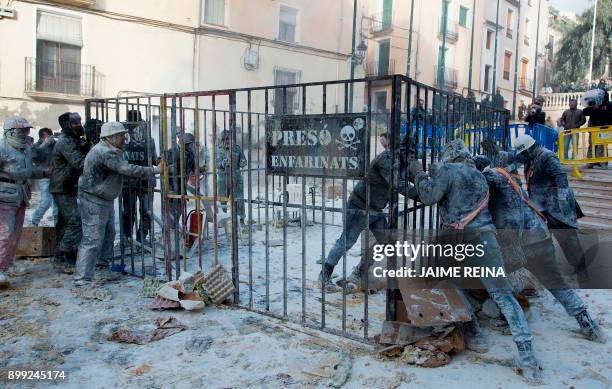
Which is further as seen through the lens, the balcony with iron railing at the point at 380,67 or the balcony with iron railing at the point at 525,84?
the balcony with iron railing at the point at 525,84

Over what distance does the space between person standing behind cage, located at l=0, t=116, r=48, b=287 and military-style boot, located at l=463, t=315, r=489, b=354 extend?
16.4ft

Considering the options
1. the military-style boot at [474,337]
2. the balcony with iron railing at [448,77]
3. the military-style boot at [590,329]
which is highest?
the balcony with iron railing at [448,77]

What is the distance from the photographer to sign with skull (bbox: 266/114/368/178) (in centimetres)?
389

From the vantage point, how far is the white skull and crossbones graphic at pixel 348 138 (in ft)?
12.8

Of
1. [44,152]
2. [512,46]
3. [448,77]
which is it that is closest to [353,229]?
[44,152]

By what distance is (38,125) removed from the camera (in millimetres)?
13672

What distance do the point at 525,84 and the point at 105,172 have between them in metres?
36.1

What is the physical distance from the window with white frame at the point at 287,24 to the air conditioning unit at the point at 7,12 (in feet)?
31.2

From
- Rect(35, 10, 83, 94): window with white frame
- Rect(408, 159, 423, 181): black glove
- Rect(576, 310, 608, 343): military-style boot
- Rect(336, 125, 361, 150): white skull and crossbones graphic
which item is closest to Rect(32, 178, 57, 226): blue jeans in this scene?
Rect(35, 10, 83, 94): window with white frame

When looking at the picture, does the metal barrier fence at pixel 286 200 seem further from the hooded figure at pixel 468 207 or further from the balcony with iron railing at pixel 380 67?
the balcony with iron railing at pixel 380 67

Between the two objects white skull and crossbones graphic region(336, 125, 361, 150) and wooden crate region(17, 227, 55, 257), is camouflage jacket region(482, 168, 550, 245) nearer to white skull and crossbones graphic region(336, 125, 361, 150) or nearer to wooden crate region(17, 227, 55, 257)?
white skull and crossbones graphic region(336, 125, 361, 150)

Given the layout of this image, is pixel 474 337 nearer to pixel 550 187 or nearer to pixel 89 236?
pixel 550 187

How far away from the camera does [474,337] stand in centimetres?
411

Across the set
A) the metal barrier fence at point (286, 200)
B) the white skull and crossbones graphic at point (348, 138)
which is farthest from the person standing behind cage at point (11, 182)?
the white skull and crossbones graphic at point (348, 138)
